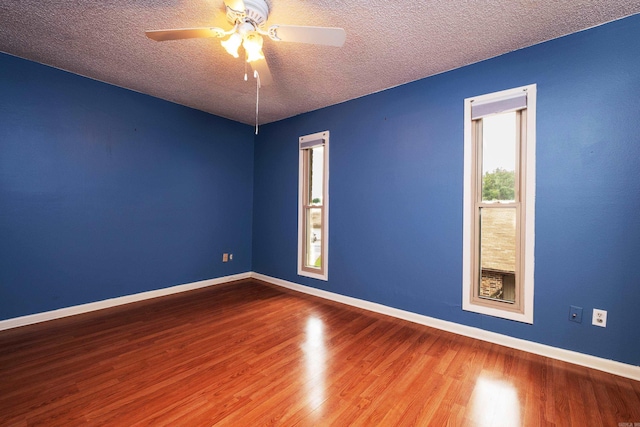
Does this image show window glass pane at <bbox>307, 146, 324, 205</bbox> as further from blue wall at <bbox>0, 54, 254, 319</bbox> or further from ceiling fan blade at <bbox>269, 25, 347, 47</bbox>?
→ ceiling fan blade at <bbox>269, 25, 347, 47</bbox>

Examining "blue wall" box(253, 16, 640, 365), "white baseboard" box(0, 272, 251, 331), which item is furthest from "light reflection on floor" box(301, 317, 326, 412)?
"white baseboard" box(0, 272, 251, 331)

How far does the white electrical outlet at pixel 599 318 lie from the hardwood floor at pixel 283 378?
359 mm

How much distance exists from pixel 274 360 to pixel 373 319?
4.37 feet

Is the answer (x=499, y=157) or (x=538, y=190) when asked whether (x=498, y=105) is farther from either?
(x=538, y=190)

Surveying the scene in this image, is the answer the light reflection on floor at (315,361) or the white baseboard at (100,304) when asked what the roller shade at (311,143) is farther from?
the white baseboard at (100,304)

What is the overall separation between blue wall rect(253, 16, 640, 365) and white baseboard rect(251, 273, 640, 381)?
0.05m

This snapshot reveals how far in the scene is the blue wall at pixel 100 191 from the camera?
A: 2.78 metres

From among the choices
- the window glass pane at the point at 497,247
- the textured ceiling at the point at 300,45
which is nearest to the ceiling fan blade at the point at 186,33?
the textured ceiling at the point at 300,45

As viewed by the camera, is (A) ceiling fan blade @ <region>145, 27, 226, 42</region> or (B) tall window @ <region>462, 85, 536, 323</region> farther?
(B) tall window @ <region>462, 85, 536, 323</region>

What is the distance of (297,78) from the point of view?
307 centimetres

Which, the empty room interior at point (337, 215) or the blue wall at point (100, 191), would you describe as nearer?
the empty room interior at point (337, 215)

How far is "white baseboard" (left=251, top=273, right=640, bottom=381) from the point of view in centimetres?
207

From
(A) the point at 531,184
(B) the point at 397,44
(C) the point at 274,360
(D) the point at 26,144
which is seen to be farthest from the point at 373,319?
(D) the point at 26,144

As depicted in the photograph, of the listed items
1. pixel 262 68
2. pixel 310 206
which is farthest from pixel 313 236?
pixel 262 68
